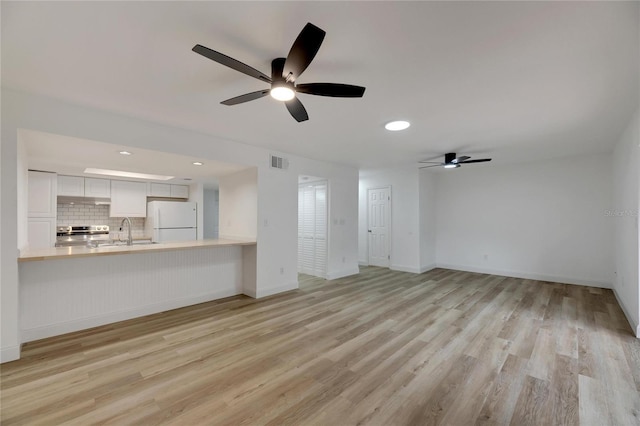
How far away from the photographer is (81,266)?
3.19 m

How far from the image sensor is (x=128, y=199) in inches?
238

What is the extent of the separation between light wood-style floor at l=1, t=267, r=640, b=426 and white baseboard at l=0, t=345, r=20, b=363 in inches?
3.4

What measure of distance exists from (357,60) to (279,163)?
113 inches

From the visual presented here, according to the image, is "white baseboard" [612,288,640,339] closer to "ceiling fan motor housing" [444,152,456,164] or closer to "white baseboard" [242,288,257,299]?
"ceiling fan motor housing" [444,152,456,164]

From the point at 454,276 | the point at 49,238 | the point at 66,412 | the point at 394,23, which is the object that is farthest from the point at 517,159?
the point at 49,238

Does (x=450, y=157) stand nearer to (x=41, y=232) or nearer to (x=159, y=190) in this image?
(x=159, y=190)

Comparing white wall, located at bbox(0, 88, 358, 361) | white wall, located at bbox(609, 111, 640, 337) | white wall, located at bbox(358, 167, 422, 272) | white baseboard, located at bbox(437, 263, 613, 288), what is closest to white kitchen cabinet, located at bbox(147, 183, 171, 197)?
white wall, located at bbox(0, 88, 358, 361)

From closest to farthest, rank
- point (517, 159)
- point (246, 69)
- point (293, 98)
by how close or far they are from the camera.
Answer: point (246, 69) → point (293, 98) → point (517, 159)

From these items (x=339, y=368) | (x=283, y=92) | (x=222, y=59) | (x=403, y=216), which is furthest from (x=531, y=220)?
(x=222, y=59)

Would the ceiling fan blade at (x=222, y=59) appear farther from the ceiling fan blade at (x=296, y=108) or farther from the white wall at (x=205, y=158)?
the white wall at (x=205, y=158)

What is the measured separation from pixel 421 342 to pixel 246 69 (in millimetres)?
2993

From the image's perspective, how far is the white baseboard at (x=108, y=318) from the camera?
2904mm

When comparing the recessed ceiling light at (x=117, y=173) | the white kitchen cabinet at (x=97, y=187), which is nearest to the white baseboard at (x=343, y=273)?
the recessed ceiling light at (x=117, y=173)

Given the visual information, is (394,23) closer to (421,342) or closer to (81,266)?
(421,342)
